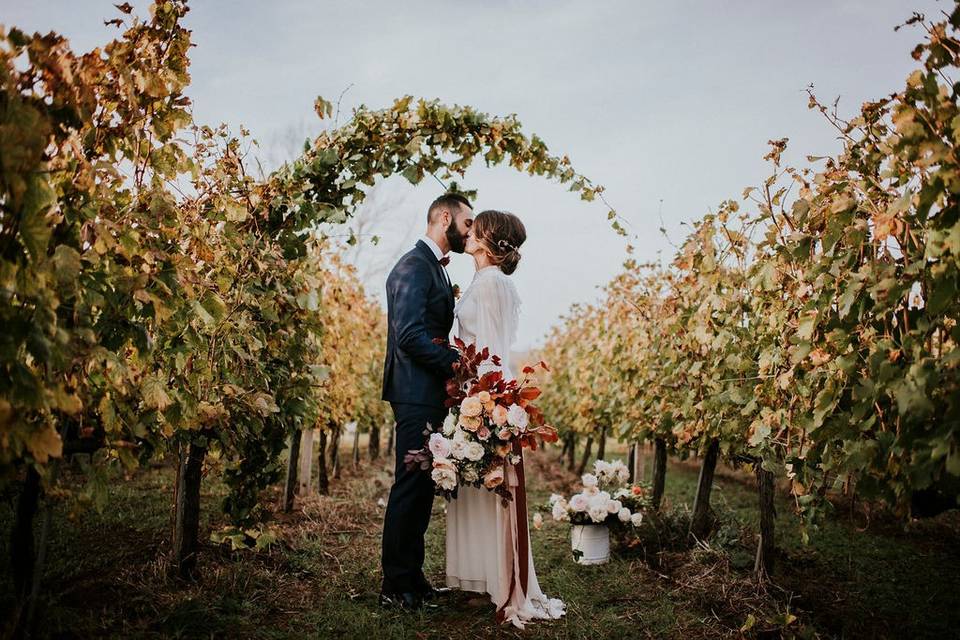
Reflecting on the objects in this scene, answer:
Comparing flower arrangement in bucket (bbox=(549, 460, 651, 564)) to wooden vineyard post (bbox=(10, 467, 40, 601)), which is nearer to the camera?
wooden vineyard post (bbox=(10, 467, 40, 601))

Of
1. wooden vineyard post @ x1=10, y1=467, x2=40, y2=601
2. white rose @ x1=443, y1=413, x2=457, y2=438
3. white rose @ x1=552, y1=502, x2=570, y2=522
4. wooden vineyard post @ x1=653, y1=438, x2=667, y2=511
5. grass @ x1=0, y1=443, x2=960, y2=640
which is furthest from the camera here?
wooden vineyard post @ x1=653, y1=438, x2=667, y2=511

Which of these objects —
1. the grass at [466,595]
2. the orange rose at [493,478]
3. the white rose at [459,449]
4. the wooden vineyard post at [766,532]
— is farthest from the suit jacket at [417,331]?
the wooden vineyard post at [766,532]

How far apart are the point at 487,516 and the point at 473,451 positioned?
59 cm

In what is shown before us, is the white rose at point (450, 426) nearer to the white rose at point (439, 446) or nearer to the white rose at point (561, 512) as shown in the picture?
the white rose at point (439, 446)

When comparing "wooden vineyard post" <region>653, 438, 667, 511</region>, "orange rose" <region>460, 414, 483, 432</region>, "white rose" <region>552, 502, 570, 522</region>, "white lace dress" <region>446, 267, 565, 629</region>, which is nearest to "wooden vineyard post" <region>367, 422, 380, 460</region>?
"wooden vineyard post" <region>653, 438, 667, 511</region>

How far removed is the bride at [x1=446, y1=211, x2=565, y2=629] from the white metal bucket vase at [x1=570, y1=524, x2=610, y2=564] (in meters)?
1.19

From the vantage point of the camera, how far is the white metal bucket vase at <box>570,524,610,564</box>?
15.1 feet

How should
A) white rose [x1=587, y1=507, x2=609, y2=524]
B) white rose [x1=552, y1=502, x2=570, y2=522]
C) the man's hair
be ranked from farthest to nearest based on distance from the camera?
white rose [x1=552, y1=502, x2=570, y2=522]
white rose [x1=587, y1=507, x2=609, y2=524]
the man's hair

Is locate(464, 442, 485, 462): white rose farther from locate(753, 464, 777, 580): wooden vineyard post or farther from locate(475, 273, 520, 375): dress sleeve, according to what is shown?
locate(753, 464, 777, 580): wooden vineyard post

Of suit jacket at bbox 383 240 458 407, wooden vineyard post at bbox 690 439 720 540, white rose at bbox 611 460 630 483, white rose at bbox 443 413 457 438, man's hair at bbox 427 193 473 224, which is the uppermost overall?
man's hair at bbox 427 193 473 224

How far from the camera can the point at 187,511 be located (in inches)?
140

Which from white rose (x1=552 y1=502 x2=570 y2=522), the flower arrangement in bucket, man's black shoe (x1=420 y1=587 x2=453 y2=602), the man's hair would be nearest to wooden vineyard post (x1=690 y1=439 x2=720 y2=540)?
the flower arrangement in bucket

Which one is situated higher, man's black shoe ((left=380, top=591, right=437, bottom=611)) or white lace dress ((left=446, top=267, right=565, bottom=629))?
white lace dress ((left=446, top=267, right=565, bottom=629))

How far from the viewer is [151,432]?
2508mm
